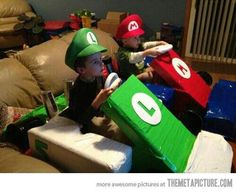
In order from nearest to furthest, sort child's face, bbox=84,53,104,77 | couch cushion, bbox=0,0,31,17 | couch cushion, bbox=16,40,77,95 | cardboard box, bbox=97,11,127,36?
1. child's face, bbox=84,53,104,77
2. couch cushion, bbox=16,40,77,95
3. cardboard box, bbox=97,11,127,36
4. couch cushion, bbox=0,0,31,17

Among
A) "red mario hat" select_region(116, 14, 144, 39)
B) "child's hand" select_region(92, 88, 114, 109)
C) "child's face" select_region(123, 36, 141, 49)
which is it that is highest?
"red mario hat" select_region(116, 14, 144, 39)

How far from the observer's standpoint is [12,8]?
334 centimetres

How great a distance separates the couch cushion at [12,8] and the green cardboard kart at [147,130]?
275 cm

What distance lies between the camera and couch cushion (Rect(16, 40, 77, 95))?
1.75 meters

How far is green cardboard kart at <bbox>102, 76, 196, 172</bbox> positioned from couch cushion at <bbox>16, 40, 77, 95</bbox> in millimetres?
744

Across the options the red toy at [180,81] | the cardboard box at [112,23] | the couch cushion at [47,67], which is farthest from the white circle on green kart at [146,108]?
the cardboard box at [112,23]

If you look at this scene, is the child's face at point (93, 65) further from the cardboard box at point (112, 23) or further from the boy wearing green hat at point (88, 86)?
the cardboard box at point (112, 23)

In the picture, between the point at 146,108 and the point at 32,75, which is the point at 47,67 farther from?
the point at 146,108

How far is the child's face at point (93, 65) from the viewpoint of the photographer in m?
1.22

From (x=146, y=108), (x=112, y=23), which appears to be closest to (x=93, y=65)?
(x=146, y=108)

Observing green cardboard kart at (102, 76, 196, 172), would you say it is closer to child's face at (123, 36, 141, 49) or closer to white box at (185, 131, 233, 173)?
white box at (185, 131, 233, 173)

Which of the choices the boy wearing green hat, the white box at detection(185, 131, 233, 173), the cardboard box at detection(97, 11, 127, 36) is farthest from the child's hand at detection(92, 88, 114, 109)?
the cardboard box at detection(97, 11, 127, 36)

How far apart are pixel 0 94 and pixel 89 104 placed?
0.62 metres

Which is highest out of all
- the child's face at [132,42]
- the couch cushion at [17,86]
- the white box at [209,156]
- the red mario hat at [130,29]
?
the red mario hat at [130,29]
